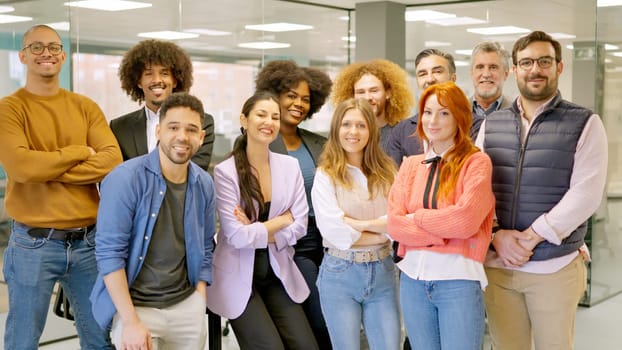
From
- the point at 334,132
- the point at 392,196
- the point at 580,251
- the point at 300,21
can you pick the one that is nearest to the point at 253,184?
the point at 334,132

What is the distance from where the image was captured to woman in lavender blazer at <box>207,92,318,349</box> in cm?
384

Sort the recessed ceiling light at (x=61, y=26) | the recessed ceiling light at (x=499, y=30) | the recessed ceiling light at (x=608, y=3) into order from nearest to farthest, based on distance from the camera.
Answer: the recessed ceiling light at (x=61, y=26), the recessed ceiling light at (x=608, y=3), the recessed ceiling light at (x=499, y=30)

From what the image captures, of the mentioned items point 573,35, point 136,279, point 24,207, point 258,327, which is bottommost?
point 258,327

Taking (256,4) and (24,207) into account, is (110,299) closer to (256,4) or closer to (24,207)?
(24,207)

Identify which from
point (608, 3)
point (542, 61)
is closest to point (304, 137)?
point (542, 61)

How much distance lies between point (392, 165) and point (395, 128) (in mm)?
458

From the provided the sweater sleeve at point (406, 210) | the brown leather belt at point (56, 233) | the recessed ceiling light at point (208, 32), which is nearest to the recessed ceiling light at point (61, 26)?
the recessed ceiling light at point (208, 32)

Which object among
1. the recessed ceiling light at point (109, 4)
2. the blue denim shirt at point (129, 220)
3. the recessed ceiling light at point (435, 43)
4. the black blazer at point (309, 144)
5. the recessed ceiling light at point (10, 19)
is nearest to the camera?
the blue denim shirt at point (129, 220)

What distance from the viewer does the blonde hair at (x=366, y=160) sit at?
12.6ft

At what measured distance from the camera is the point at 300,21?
827cm

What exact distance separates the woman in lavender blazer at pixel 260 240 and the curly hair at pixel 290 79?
16.5 inches

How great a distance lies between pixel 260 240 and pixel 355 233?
46cm

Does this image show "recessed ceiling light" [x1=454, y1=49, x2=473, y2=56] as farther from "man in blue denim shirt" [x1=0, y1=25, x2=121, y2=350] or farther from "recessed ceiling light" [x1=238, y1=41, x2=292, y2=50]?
"man in blue denim shirt" [x1=0, y1=25, x2=121, y2=350]

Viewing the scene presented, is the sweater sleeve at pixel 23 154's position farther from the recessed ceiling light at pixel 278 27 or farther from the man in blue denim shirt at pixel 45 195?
the recessed ceiling light at pixel 278 27
